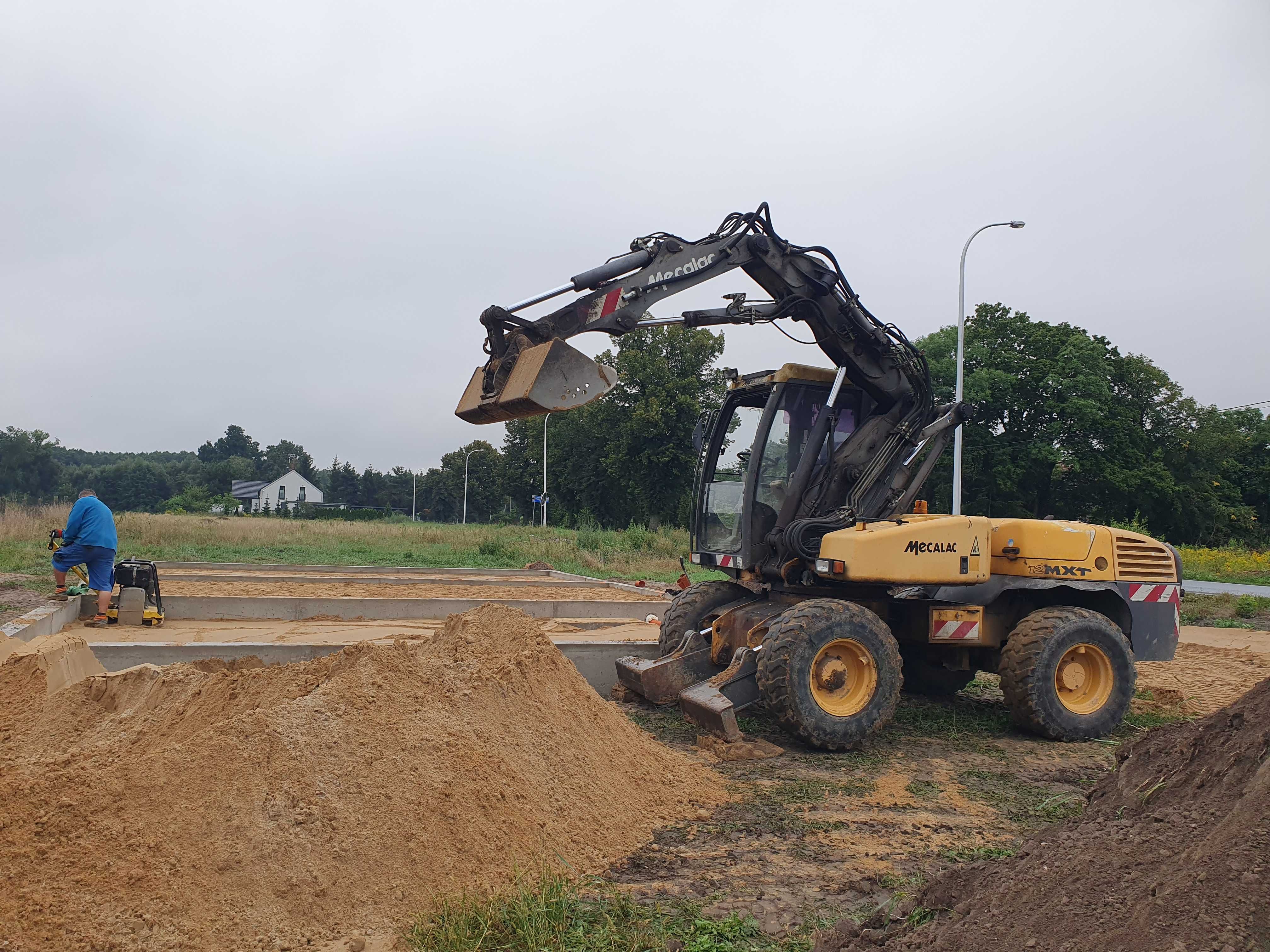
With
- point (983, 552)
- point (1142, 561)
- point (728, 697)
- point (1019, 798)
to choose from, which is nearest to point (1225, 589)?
point (1142, 561)

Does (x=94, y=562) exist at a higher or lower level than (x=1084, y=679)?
higher

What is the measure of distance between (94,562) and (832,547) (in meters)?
7.89

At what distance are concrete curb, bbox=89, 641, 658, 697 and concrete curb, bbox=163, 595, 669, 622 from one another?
7.13 feet

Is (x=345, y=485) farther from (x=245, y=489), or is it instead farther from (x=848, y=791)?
(x=848, y=791)

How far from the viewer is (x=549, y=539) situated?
2669 cm

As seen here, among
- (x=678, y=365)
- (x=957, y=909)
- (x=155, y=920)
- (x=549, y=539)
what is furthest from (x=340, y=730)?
(x=678, y=365)

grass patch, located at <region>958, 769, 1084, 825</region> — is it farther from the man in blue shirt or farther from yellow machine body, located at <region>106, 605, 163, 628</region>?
the man in blue shirt

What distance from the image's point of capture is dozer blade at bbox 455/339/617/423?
625 cm

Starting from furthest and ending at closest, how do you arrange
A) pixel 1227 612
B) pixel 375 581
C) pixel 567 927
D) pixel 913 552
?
pixel 1227 612
pixel 375 581
pixel 913 552
pixel 567 927

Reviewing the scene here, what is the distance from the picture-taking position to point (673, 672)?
7.21 meters

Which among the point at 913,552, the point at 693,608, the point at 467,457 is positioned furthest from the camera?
the point at 467,457

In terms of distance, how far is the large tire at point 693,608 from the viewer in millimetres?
7652

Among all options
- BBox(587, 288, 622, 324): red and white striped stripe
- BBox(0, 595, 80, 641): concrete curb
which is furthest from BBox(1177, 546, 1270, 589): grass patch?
Answer: BBox(0, 595, 80, 641): concrete curb

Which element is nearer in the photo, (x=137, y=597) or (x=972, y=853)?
(x=972, y=853)
